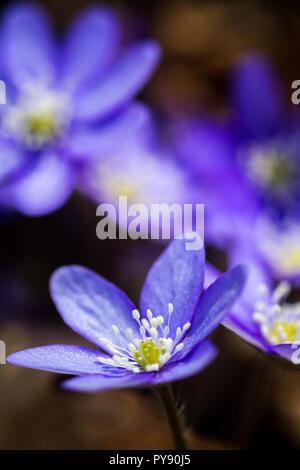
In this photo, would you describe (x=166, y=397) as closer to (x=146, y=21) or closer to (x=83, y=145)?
(x=83, y=145)

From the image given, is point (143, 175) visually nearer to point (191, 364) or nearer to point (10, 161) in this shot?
point (10, 161)

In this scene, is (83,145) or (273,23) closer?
(83,145)

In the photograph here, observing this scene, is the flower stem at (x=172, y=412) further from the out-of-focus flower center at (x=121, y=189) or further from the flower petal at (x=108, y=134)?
the out-of-focus flower center at (x=121, y=189)

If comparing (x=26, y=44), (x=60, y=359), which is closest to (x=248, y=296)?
(x=60, y=359)

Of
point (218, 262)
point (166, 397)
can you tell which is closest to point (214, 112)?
point (218, 262)

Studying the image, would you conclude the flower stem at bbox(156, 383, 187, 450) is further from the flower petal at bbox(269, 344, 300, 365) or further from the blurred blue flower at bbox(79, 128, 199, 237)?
the blurred blue flower at bbox(79, 128, 199, 237)

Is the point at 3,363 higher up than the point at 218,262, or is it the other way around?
the point at 218,262
